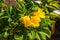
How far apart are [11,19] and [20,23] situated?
0.09 meters

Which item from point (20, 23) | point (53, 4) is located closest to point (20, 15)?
point (20, 23)

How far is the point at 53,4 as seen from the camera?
194 cm

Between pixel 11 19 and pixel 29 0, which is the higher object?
pixel 29 0

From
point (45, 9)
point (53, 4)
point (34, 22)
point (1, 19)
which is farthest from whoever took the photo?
point (53, 4)

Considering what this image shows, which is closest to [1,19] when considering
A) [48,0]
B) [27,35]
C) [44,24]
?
[27,35]

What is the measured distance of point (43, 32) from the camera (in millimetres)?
1626

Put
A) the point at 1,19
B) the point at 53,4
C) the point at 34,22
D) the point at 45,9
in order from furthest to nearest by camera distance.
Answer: the point at 53,4 → the point at 45,9 → the point at 1,19 → the point at 34,22

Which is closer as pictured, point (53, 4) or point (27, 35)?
point (27, 35)

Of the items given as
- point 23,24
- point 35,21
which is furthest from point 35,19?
point 23,24

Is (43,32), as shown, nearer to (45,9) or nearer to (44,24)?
(44,24)

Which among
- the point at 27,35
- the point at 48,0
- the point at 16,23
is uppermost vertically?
the point at 48,0

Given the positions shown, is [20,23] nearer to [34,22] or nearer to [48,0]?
[34,22]

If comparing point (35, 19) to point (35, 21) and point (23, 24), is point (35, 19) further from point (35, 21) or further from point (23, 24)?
point (23, 24)

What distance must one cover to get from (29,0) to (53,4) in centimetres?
37
